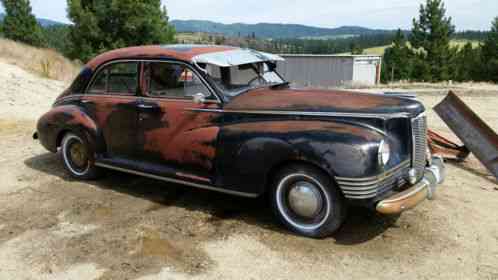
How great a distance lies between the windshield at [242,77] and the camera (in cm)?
500

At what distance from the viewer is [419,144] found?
4535 millimetres

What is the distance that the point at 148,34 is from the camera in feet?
93.0

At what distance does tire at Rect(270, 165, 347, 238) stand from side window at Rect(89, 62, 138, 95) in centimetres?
231

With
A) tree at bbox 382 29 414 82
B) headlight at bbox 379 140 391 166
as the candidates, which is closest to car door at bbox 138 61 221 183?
headlight at bbox 379 140 391 166

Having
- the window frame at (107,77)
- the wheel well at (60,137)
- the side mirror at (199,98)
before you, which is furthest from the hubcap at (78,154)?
the side mirror at (199,98)

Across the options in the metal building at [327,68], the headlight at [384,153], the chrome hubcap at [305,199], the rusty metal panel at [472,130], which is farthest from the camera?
the metal building at [327,68]

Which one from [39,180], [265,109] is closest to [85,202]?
[39,180]

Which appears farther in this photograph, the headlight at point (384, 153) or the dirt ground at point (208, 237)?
the headlight at point (384, 153)

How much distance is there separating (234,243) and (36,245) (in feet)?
6.40

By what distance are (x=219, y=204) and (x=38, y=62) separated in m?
17.8

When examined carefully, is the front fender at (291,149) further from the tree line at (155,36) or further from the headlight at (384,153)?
the tree line at (155,36)

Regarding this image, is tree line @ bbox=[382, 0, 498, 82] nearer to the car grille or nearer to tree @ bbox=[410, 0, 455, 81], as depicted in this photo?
tree @ bbox=[410, 0, 455, 81]

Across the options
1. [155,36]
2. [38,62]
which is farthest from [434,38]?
[38,62]

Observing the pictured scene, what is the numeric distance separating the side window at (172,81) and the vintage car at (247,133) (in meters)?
0.01
